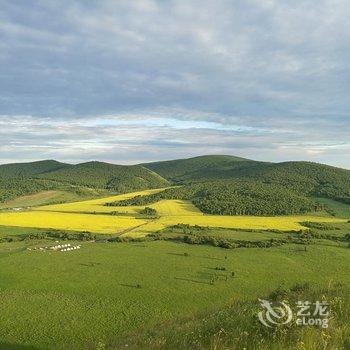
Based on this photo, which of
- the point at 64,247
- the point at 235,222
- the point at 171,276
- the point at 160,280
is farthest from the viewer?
the point at 235,222

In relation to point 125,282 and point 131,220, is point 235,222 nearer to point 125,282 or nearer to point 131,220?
point 131,220

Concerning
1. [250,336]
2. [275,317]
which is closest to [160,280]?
[275,317]

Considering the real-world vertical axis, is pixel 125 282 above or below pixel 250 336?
below

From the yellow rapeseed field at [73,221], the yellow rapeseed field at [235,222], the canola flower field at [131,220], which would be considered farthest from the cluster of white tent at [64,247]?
the yellow rapeseed field at [235,222]

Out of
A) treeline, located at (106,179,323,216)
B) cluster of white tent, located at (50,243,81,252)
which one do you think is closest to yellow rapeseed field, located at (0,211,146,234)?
cluster of white tent, located at (50,243,81,252)

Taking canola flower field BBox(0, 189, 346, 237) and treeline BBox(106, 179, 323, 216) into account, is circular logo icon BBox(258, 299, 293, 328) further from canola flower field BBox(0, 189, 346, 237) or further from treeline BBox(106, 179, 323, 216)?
treeline BBox(106, 179, 323, 216)

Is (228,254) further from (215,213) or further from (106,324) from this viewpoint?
(215,213)

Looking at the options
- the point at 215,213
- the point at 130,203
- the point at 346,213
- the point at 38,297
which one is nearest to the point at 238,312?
the point at 38,297

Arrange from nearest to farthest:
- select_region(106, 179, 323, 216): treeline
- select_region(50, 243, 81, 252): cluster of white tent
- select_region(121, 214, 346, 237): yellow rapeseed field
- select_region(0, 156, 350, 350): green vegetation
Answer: select_region(0, 156, 350, 350): green vegetation, select_region(50, 243, 81, 252): cluster of white tent, select_region(121, 214, 346, 237): yellow rapeseed field, select_region(106, 179, 323, 216): treeline

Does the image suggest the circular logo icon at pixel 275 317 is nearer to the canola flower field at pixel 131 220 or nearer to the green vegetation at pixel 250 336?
the green vegetation at pixel 250 336
